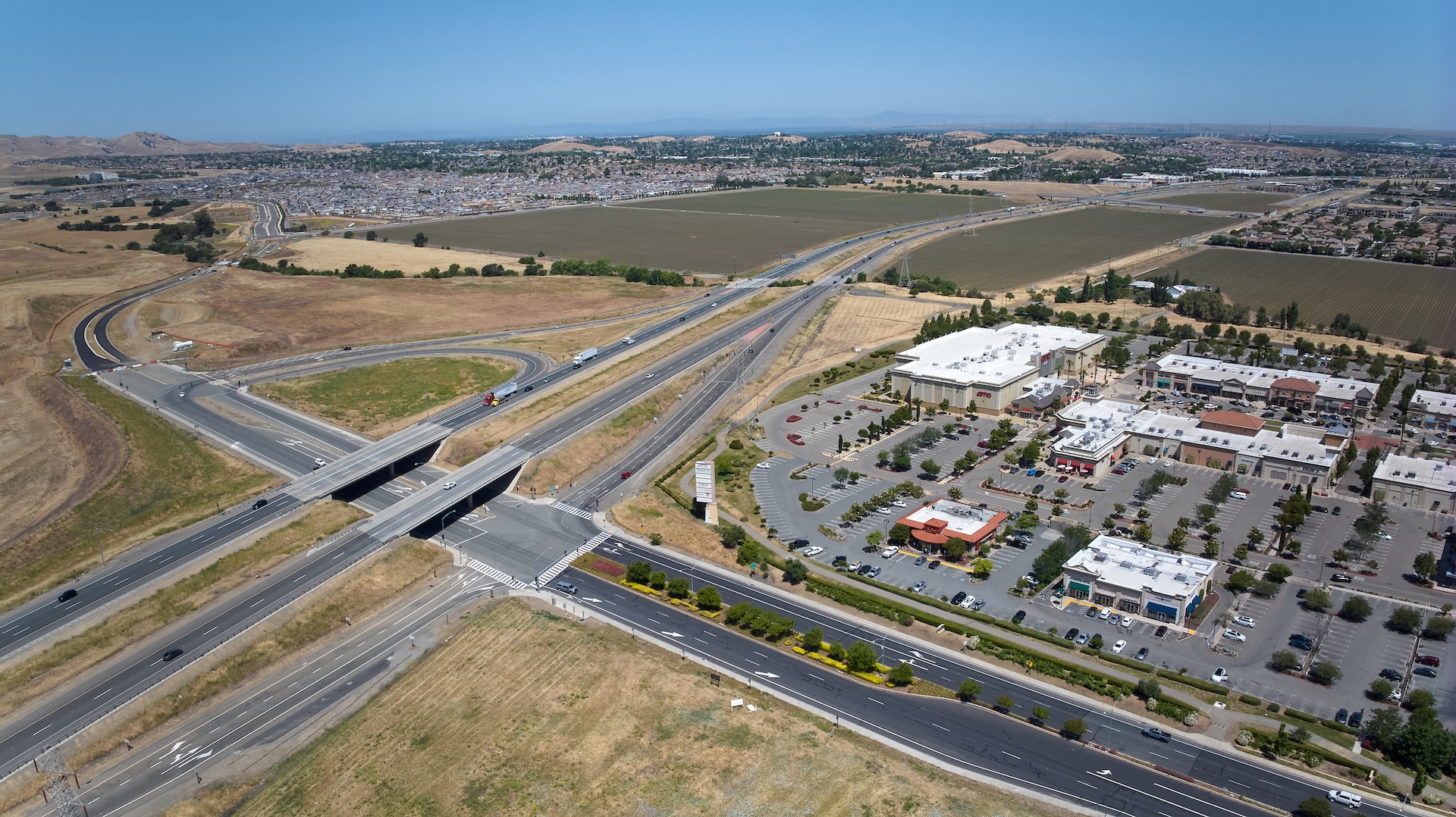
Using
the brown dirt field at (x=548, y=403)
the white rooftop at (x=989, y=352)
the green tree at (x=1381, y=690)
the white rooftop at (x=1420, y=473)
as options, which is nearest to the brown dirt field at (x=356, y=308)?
the brown dirt field at (x=548, y=403)

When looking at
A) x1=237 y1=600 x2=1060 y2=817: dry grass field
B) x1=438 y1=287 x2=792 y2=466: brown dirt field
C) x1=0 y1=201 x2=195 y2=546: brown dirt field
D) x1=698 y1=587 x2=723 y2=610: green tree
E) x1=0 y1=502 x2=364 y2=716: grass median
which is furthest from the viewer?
x1=438 y1=287 x2=792 y2=466: brown dirt field

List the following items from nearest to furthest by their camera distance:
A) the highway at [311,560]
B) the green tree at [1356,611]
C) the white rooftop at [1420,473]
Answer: the highway at [311,560] → the green tree at [1356,611] → the white rooftop at [1420,473]

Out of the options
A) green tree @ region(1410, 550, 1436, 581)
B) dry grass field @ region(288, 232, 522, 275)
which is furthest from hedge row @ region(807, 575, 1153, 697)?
dry grass field @ region(288, 232, 522, 275)

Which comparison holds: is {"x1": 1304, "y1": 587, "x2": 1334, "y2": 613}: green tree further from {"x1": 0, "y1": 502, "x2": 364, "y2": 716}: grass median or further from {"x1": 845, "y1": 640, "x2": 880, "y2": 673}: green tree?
{"x1": 0, "y1": 502, "x2": 364, "y2": 716}: grass median

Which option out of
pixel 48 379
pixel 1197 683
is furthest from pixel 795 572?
pixel 48 379

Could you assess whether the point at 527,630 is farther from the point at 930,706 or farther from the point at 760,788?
the point at 930,706

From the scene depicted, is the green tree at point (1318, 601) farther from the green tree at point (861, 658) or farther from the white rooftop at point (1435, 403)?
the white rooftop at point (1435, 403)
